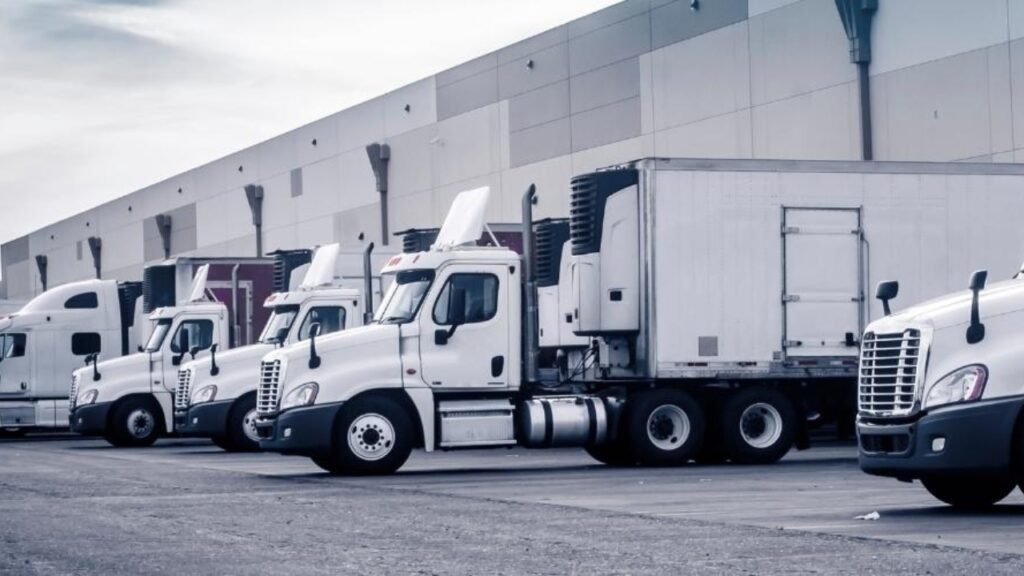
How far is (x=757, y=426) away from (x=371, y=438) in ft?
16.2

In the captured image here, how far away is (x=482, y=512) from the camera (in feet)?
51.1

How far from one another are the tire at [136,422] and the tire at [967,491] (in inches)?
848

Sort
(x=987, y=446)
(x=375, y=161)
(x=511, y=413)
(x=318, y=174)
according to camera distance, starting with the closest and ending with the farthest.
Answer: (x=987, y=446)
(x=511, y=413)
(x=375, y=161)
(x=318, y=174)

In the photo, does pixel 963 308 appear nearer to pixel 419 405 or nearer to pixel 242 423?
pixel 419 405

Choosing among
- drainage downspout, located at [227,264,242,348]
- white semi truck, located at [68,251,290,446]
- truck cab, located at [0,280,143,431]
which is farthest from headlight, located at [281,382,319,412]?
truck cab, located at [0,280,143,431]

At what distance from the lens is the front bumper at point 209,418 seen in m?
30.0

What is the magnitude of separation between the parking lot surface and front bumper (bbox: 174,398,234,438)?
603cm

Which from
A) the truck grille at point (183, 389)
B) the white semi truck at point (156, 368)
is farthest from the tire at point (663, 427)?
the white semi truck at point (156, 368)

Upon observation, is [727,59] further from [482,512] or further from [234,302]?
[482,512]

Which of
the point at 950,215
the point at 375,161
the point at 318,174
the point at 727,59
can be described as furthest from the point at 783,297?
the point at 318,174

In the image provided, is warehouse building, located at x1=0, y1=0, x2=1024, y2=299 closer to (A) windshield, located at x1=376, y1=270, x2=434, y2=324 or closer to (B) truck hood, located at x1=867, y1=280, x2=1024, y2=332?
(A) windshield, located at x1=376, y1=270, x2=434, y2=324

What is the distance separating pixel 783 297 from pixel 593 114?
21689 millimetres

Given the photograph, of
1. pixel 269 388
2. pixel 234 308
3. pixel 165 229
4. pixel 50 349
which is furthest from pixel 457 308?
pixel 165 229

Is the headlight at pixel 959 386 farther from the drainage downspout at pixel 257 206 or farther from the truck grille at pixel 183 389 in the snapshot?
the drainage downspout at pixel 257 206
